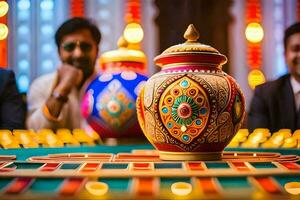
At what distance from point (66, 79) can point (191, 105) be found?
1.78 m

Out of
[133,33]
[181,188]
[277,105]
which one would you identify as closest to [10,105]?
[133,33]

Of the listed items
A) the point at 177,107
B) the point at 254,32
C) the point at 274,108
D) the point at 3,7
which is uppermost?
the point at 3,7

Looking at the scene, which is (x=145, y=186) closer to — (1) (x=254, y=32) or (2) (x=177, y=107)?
(2) (x=177, y=107)

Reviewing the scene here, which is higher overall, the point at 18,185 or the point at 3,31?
the point at 3,31

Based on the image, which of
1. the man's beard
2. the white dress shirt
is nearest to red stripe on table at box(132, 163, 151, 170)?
the white dress shirt

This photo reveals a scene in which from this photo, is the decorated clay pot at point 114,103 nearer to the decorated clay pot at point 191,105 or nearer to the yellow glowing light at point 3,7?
the decorated clay pot at point 191,105

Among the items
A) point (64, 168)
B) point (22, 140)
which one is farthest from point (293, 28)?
point (64, 168)

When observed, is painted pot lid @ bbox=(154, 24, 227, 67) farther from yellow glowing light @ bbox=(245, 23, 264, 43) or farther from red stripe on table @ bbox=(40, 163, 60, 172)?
yellow glowing light @ bbox=(245, 23, 264, 43)

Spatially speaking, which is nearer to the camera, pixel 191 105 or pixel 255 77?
pixel 191 105

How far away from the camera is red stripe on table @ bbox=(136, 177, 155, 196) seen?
0.49m

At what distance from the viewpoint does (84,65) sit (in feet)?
9.30

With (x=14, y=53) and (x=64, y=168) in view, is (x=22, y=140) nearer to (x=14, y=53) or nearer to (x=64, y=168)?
(x=64, y=168)

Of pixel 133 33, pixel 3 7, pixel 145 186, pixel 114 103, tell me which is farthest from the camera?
pixel 133 33

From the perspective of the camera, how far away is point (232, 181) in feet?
1.84
